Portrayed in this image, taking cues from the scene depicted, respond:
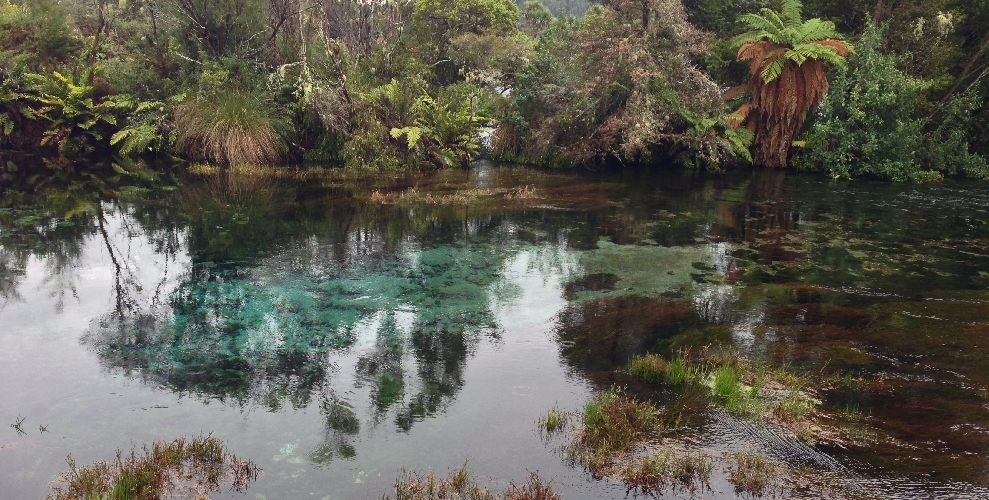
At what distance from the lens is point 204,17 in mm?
19312

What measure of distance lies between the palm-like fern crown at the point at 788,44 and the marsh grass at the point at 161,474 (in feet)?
51.8

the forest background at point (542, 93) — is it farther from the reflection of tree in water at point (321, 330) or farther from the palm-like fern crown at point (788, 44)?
the reflection of tree in water at point (321, 330)

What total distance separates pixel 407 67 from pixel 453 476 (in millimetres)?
17820

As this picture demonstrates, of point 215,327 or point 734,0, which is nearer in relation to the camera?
point 215,327

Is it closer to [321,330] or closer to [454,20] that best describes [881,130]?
[321,330]

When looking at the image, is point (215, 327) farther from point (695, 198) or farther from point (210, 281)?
point (695, 198)

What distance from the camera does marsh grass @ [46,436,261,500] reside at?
428cm

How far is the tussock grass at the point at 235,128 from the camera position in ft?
58.3

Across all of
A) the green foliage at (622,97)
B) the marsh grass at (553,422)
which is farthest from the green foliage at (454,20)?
the marsh grass at (553,422)

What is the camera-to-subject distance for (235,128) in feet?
58.2

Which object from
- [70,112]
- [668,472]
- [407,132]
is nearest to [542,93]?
[407,132]

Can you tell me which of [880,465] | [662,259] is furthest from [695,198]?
[880,465]

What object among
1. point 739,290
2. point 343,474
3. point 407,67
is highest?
point 407,67

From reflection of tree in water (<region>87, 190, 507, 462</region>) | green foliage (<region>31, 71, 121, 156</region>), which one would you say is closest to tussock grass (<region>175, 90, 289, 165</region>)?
green foliage (<region>31, 71, 121, 156</region>)
